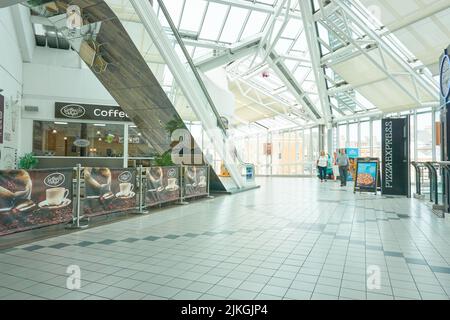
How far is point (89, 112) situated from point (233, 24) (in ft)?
28.5

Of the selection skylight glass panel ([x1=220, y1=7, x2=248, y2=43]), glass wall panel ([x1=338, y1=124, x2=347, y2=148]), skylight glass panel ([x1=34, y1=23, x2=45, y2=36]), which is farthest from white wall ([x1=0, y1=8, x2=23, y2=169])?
glass wall panel ([x1=338, y1=124, x2=347, y2=148])

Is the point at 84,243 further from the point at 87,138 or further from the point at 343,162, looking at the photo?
the point at 343,162

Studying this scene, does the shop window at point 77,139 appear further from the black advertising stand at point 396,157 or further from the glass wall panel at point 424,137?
the glass wall panel at point 424,137

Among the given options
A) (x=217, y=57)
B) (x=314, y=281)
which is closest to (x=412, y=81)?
(x=217, y=57)

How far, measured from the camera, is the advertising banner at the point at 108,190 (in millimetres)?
5309

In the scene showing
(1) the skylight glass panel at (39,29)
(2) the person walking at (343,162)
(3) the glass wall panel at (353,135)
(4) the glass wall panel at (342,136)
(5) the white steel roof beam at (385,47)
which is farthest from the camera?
(4) the glass wall panel at (342,136)

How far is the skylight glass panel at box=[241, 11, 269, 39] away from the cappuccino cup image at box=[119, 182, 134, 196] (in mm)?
12486

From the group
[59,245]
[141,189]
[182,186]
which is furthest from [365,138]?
[59,245]

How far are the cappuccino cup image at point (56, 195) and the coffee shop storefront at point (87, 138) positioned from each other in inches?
257

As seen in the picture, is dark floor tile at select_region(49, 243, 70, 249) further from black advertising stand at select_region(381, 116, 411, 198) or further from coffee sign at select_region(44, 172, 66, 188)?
black advertising stand at select_region(381, 116, 411, 198)

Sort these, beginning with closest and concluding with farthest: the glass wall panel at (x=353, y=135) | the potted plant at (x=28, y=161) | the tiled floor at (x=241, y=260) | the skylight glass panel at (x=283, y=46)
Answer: the tiled floor at (x=241, y=260) < the potted plant at (x=28, y=161) < the skylight glass panel at (x=283, y=46) < the glass wall panel at (x=353, y=135)

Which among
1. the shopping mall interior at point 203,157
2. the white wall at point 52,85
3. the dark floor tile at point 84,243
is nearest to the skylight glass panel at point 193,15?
the shopping mall interior at point 203,157
